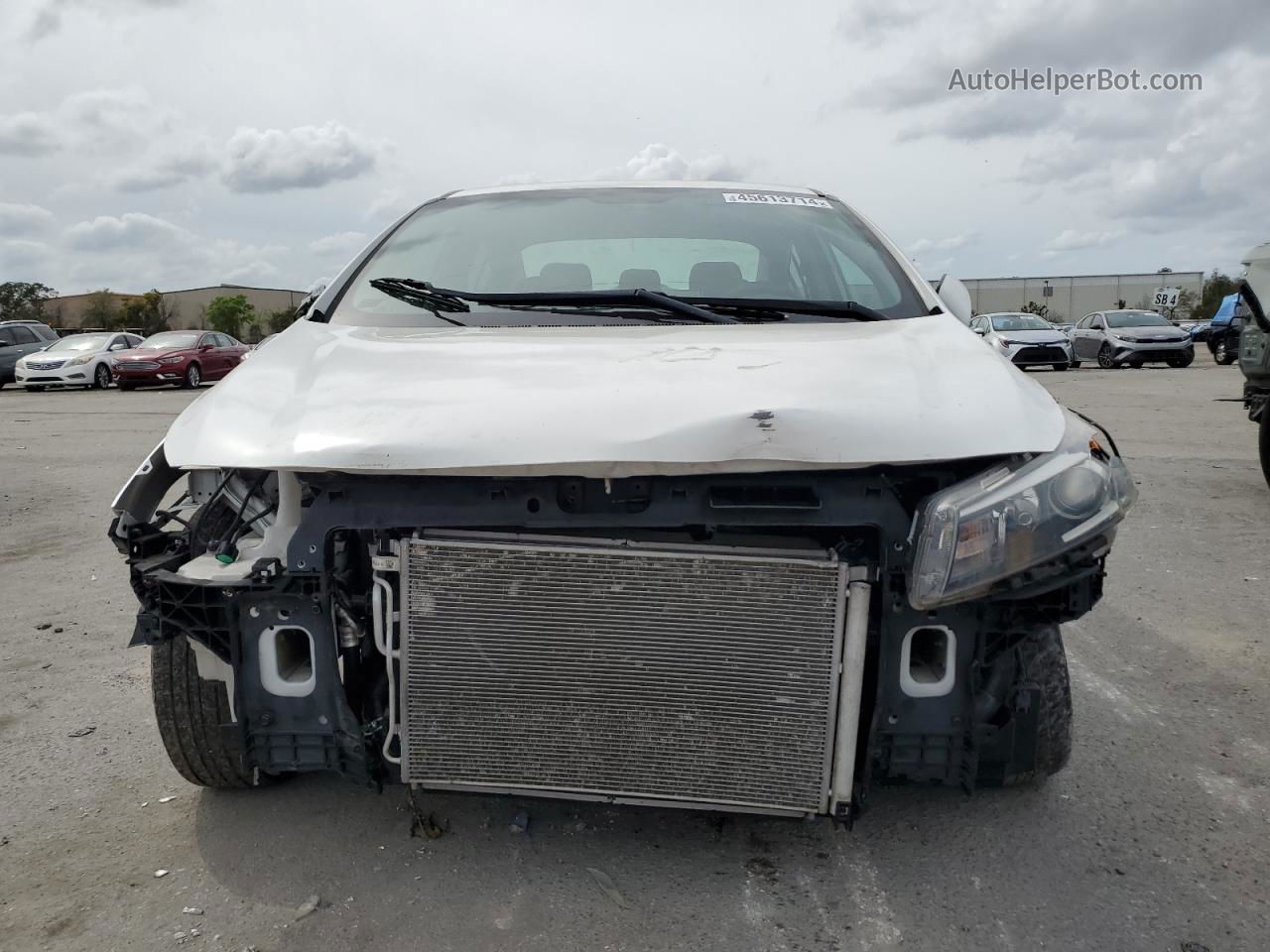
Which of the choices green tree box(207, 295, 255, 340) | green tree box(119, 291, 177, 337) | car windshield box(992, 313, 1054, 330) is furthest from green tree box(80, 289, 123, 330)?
car windshield box(992, 313, 1054, 330)

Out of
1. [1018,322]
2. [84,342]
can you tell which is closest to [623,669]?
[1018,322]

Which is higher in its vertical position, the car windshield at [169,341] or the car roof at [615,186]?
the car roof at [615,186]

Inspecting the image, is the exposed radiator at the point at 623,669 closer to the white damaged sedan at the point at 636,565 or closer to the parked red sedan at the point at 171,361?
the white damaged sedan at the point at 636,565

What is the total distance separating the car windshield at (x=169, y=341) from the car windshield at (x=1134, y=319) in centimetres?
2022

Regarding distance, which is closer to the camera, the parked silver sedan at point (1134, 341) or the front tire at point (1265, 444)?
the front tire at point (1265, 444)

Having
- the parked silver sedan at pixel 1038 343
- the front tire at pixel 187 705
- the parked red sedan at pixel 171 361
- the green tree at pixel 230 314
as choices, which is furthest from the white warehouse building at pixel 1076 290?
the front tire at pixel 187 705

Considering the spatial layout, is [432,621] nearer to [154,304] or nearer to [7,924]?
[7,924]

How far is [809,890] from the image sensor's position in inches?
91.3

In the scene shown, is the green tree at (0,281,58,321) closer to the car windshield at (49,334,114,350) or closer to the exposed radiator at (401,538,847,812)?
the car windshield at (49,334,114,350)

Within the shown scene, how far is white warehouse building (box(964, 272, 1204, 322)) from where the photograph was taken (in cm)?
8181

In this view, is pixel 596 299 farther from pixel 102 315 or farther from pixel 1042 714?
pixel 102 315

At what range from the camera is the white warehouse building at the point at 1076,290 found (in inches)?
3221

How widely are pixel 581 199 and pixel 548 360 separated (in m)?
1.35

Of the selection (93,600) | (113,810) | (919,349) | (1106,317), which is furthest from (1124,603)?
(1106,317)
